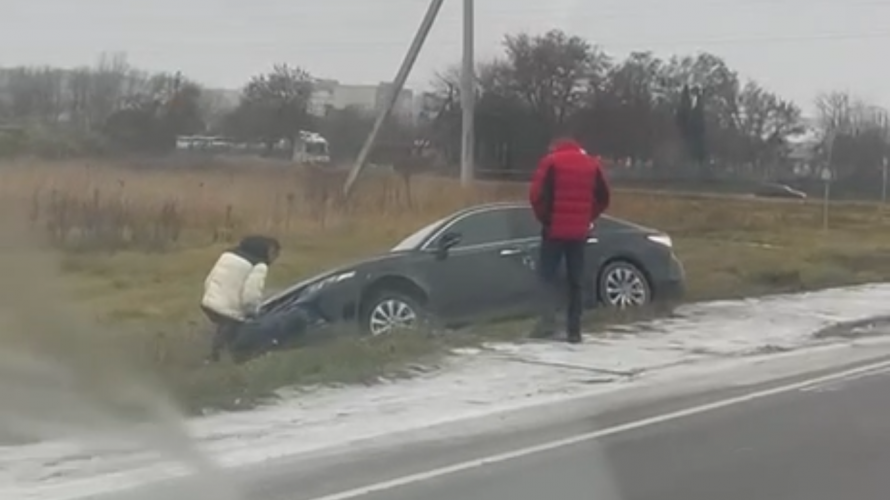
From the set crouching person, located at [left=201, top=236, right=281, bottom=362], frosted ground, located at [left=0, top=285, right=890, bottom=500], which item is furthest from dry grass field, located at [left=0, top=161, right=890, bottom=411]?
frosted ground, located at [left=0, top=285, right=890, bottom=500]

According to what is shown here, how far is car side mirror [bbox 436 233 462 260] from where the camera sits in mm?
15609

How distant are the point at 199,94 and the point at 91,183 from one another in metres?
11.5

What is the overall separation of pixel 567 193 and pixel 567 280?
2.64 ft

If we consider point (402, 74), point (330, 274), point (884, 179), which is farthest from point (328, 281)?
point (884, 179)

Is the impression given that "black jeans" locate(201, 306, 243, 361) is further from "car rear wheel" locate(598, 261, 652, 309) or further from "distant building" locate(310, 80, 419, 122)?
"distant building" locate(310, 80, 419, 122)

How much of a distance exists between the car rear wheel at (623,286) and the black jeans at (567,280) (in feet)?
4.66

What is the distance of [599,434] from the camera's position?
34.0 feet

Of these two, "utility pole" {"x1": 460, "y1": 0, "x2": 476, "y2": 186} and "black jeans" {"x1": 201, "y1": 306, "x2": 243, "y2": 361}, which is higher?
"utility pole" {"x1": 460, "y1": 0, "x2": 476, "y2": 186}

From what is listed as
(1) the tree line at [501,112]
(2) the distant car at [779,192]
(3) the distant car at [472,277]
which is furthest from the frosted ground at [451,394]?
(2) the distant car at [779,192]

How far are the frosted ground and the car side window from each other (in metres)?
1.51

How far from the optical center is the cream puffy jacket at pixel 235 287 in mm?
14039

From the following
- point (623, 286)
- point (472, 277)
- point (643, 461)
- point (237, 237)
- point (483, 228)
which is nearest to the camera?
point (643, 461)

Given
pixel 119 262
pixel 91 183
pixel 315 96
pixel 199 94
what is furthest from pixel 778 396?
pixel 315 96

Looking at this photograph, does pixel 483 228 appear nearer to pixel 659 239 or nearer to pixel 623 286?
pixel 623 286
